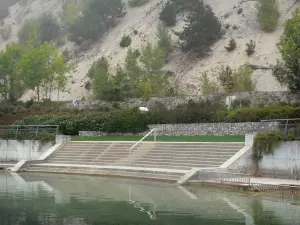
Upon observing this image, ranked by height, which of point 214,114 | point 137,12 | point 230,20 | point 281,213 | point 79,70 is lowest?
point 281,213

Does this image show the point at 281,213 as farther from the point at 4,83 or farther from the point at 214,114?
the point at 4,83

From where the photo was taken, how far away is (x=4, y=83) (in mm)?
50125

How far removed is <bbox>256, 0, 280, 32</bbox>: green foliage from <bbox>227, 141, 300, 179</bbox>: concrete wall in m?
42.0

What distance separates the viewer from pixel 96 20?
76562 mm

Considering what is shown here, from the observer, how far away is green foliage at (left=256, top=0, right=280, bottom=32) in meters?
Answer: 59.0

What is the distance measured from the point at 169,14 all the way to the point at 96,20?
1431 centimetres

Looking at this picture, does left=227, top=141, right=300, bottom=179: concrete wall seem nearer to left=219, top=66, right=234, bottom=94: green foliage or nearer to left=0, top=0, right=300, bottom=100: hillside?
left=219, top=66, right=234, bottom=94: green foliage

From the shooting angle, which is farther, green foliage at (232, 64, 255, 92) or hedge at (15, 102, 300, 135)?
green foliage at (232, 64, 255, 92)

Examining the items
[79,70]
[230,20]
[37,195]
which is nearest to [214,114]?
A: [37,195]

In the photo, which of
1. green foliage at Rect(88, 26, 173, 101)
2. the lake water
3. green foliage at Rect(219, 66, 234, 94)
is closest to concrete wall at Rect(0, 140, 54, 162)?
the lake water

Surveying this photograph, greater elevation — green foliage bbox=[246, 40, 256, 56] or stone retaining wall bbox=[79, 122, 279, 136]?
green foliage bbox=[246, 40, 256, 56]

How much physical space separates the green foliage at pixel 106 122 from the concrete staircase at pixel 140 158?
13.6 ft

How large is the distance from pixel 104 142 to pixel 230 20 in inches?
1649

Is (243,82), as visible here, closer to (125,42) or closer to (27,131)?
(27,131)
